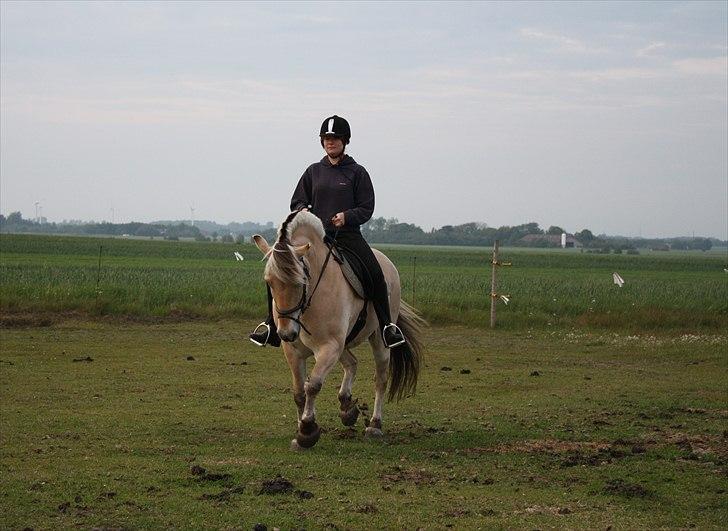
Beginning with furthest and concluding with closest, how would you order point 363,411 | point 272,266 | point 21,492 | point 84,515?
point 363,411 → point 272,266 → point 21,492 → point 84,515

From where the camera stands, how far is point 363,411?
10953 millimetres

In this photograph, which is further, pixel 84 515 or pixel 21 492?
pixel 21 492

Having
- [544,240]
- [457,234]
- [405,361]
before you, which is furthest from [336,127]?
[457,234]

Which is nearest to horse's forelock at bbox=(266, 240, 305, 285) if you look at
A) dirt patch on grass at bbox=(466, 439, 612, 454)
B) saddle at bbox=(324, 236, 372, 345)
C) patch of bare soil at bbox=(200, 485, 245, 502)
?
saddle at bbox=(324, 236, 372, 345)

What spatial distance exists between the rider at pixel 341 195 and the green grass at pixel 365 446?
1.45 metres

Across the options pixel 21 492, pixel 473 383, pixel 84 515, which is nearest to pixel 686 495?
pixel 84 515

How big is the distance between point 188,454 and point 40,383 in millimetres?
4996

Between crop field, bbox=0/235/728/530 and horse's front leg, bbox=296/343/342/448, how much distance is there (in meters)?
0.16

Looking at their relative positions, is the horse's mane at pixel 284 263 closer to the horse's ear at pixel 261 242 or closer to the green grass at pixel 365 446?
the horse's ear at pixel 261 242

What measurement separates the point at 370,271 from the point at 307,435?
68.4 inches

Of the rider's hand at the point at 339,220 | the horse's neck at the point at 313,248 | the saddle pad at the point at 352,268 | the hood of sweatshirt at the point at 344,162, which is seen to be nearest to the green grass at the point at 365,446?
the saddle pad at the point at 352,268

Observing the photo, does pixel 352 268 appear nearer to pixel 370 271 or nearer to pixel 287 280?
pixel 370 271

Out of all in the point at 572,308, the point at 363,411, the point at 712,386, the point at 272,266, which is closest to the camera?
the point at 272,266

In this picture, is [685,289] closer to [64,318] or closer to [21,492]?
[64,318]
